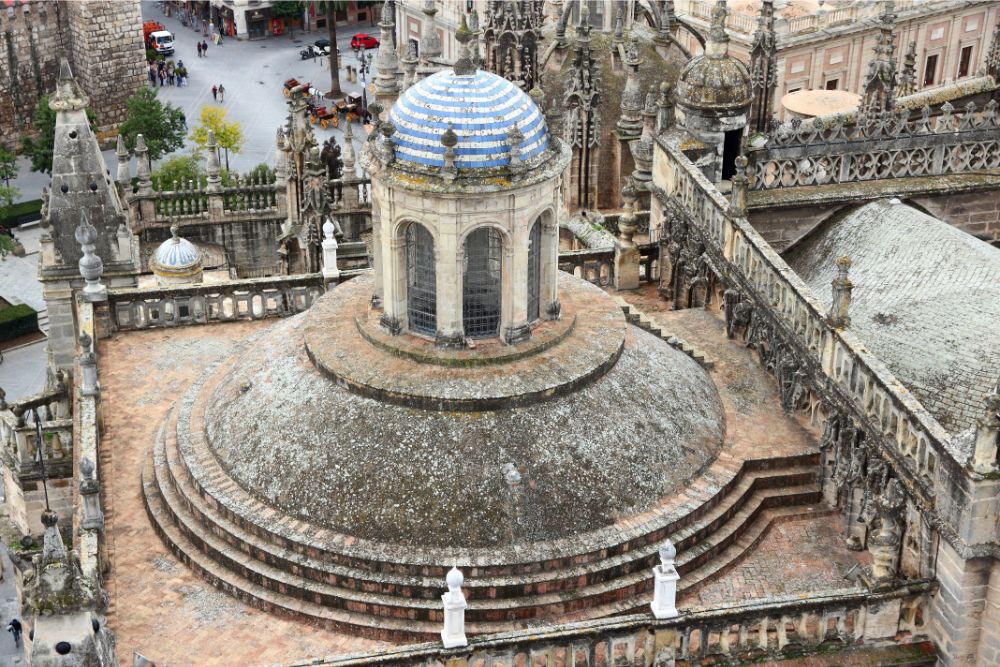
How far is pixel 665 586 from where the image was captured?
83.6 feet

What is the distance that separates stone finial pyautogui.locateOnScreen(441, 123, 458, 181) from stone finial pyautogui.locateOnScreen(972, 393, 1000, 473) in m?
9.83

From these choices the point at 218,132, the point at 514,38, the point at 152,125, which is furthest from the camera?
the point at 152,125

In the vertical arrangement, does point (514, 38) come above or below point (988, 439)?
above

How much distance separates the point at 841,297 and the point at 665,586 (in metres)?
6.99

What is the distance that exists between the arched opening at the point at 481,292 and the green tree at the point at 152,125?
67.5m

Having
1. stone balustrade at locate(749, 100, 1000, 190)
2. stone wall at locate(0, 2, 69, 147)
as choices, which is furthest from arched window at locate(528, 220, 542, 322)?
stone wall at locate(0, 2, 69, 147)

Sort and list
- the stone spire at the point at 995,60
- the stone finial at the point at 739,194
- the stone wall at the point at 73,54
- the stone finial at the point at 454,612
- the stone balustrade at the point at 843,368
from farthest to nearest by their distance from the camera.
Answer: the stone wall at the point at 73,54 < the stone spire at the point at 995,60 < the stone finial at the point at 739,194 < the stone balustrade at the point at 843,368 < the stone finial at the point at 454,612

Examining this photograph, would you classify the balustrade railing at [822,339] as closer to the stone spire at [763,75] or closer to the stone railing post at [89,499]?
the stone railing post at [89,499]

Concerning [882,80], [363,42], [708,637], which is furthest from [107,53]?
[708,637]

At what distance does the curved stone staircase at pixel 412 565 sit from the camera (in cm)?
2634

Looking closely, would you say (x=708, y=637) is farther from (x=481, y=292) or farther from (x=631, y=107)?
(x=631, y=107)

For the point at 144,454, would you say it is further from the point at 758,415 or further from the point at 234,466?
the point at 758,415

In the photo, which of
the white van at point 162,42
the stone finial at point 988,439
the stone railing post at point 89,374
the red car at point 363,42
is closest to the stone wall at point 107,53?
the white van at point 162,42

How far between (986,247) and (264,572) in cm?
1753
